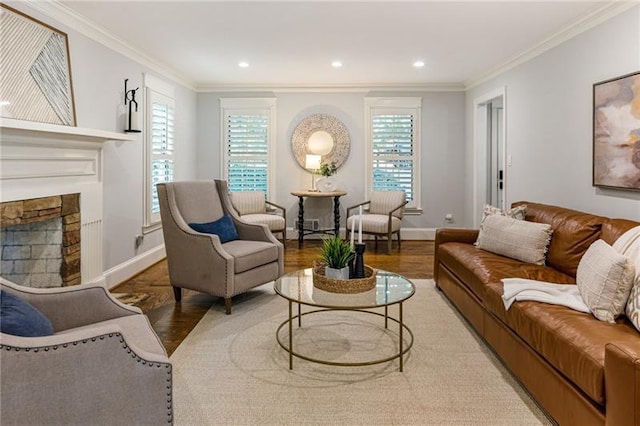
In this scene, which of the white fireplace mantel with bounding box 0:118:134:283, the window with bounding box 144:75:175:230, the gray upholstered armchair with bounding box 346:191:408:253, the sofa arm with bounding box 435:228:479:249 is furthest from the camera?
the gray upholstered armchair with bounding box 346:191:408:253

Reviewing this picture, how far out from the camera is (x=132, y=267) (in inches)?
178

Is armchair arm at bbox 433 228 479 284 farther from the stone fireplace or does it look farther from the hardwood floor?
the stone fireplace

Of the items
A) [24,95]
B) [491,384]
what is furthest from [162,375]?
[24,95]

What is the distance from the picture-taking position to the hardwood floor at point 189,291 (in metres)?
3.15

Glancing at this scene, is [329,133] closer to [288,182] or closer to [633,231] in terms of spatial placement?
[288,182]

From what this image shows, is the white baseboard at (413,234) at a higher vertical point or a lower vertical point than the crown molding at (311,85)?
lower

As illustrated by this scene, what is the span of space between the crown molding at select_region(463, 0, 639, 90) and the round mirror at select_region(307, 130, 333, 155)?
2378 mm

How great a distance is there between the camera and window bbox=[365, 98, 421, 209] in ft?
21.3

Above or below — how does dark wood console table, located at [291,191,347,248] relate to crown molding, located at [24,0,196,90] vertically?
below

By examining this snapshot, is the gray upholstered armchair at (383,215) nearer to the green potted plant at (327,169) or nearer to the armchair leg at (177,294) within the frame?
the green potted plant at (327,169)

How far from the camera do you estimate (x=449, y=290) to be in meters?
3.60

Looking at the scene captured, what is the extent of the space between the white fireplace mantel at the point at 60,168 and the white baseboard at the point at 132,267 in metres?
0.32

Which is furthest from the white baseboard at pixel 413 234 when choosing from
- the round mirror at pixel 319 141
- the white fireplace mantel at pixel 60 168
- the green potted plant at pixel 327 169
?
the white fireplace mantel at pixel 60 168

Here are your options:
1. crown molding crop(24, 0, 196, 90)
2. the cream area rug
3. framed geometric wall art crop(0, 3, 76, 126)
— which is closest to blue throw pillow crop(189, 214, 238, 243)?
the cream area rug
